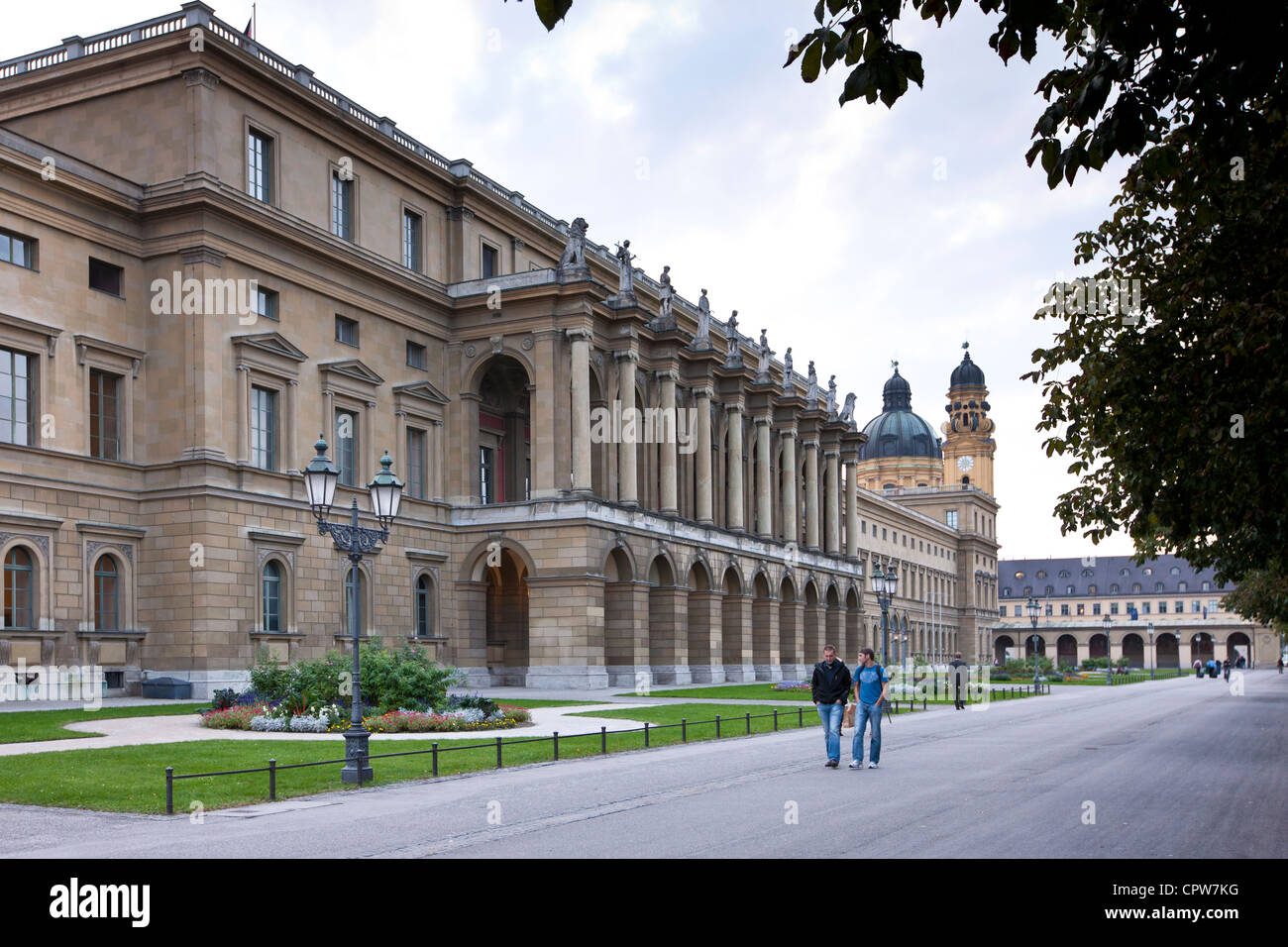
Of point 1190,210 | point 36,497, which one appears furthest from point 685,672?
point 1190,210

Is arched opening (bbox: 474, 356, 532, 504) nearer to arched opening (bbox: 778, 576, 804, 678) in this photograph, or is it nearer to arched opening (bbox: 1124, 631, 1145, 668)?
arched opening (bbox: 778, 576, 804, 678)

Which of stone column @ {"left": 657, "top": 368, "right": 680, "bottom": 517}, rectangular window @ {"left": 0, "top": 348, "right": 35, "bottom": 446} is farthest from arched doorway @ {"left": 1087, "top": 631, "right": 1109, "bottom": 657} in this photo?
rectangular window @ {"left": 0, "top": 348, "right": 35, "bottom": 446}

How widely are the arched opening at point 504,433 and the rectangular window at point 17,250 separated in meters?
23.2

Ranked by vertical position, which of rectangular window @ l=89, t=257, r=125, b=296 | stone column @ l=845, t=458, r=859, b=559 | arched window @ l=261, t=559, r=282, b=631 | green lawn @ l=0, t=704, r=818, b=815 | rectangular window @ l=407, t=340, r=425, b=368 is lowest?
green lawn @ l=0, t=704, r=818, b=815

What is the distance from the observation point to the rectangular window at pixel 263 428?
46312 mm

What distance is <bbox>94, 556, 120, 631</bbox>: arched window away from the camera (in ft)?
136

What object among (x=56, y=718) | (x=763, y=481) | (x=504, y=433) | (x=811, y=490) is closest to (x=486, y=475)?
(x=504, y=433)

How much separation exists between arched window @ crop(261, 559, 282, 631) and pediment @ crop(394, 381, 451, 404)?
11203 millimetres

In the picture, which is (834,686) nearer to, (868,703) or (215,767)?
(868,703)

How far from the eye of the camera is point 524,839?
13.9 m

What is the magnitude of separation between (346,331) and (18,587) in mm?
17837

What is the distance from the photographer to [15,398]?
39.5 metres

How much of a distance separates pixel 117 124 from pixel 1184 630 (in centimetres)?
17817
